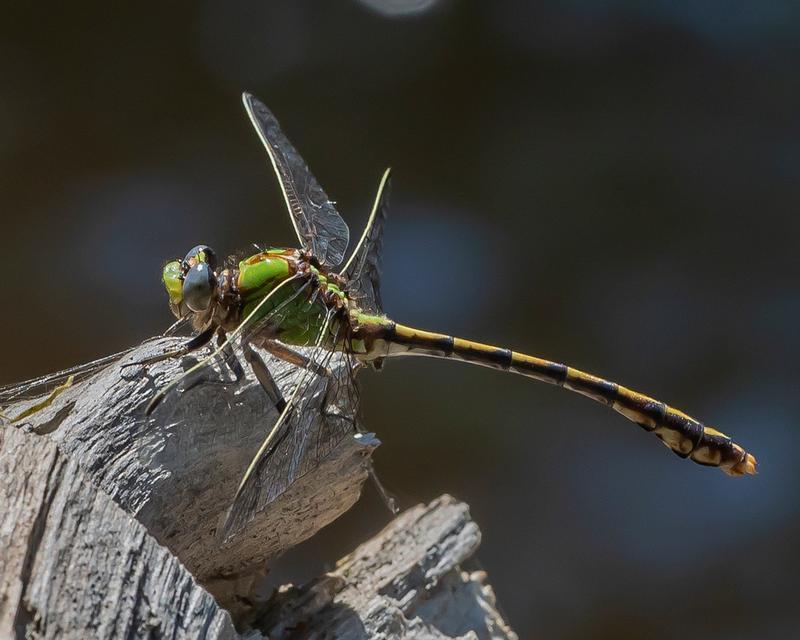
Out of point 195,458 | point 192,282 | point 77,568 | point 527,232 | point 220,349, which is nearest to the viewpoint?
point 77,568

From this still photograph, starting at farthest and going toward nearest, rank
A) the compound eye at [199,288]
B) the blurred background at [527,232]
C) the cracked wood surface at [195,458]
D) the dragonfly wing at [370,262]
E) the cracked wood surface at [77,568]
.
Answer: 1. the blurred background at [527,232]
2. the dragonfly wing at [370,262]
3. the compound eye at [199,288]
4. the cracked wood surface at [195,458]
5. the cracked wood surface at [77,568]

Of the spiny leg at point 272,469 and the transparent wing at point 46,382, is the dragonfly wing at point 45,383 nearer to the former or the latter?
the transparent wing at point 46,382

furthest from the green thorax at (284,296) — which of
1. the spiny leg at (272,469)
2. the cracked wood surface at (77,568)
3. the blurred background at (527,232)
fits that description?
the blurred background at (527,232)

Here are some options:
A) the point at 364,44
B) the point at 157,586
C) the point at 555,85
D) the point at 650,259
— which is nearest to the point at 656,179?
the point at 650,259

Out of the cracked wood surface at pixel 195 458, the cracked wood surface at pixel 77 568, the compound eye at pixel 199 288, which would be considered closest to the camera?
the cracked wood surface at pixel 77 568

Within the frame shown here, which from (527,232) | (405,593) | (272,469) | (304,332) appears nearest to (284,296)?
(304,332)

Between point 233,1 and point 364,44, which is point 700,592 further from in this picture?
point 233,1

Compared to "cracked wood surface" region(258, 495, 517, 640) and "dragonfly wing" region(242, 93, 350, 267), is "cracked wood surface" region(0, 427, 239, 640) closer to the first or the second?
"cracked wood surface" region(258, 495, 517, 640)

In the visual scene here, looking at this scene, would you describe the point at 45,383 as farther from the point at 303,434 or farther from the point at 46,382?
the point at 303,434
